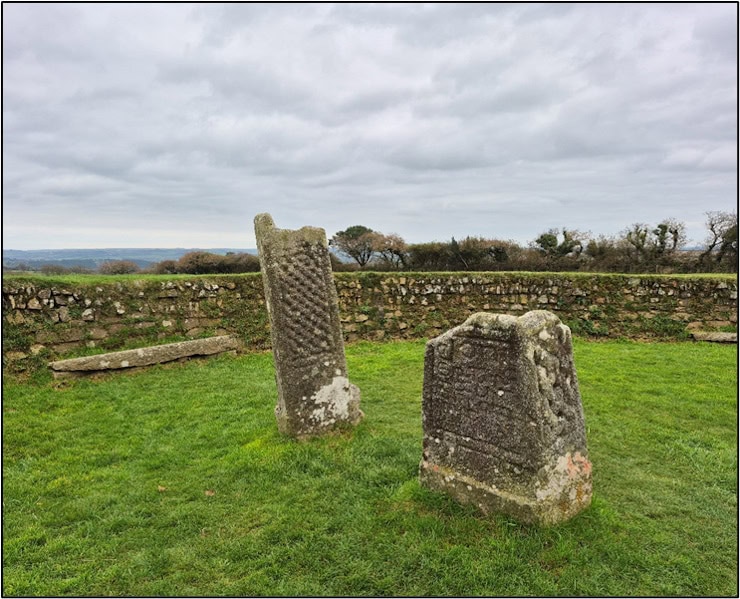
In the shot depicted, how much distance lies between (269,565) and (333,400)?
245 centimetres

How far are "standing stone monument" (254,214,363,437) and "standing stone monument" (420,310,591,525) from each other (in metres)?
1.82

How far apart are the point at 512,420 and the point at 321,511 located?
1.82 metres

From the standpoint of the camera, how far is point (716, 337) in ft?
39.7

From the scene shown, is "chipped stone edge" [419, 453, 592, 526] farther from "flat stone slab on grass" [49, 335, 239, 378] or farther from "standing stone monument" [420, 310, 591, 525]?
"flat stone slab on grass" [49, 335, 239, 378]

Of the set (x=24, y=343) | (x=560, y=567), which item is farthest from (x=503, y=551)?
(x=24, y=343)

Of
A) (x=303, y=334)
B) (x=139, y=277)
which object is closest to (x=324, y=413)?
(x=303, y=334)

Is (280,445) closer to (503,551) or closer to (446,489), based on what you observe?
(446,489)

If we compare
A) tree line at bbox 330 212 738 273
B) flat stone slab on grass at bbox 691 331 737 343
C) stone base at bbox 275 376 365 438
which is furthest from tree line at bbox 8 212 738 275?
stone base at bbox 275 376 365 438

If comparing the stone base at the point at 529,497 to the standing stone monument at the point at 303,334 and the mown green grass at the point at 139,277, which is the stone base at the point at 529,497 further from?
the mown green grass at the point at 139,277

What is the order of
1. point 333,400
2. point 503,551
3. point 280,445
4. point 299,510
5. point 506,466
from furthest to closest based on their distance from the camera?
point 333,400
point 280,445
point 299,510
point 506,466
point 503,551

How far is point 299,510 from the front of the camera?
4.17 metres

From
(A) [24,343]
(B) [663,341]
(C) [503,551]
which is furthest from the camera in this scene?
(B) [663,341]

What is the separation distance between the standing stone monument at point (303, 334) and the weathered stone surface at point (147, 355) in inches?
177

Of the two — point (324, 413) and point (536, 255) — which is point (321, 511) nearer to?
point (324, 413)
